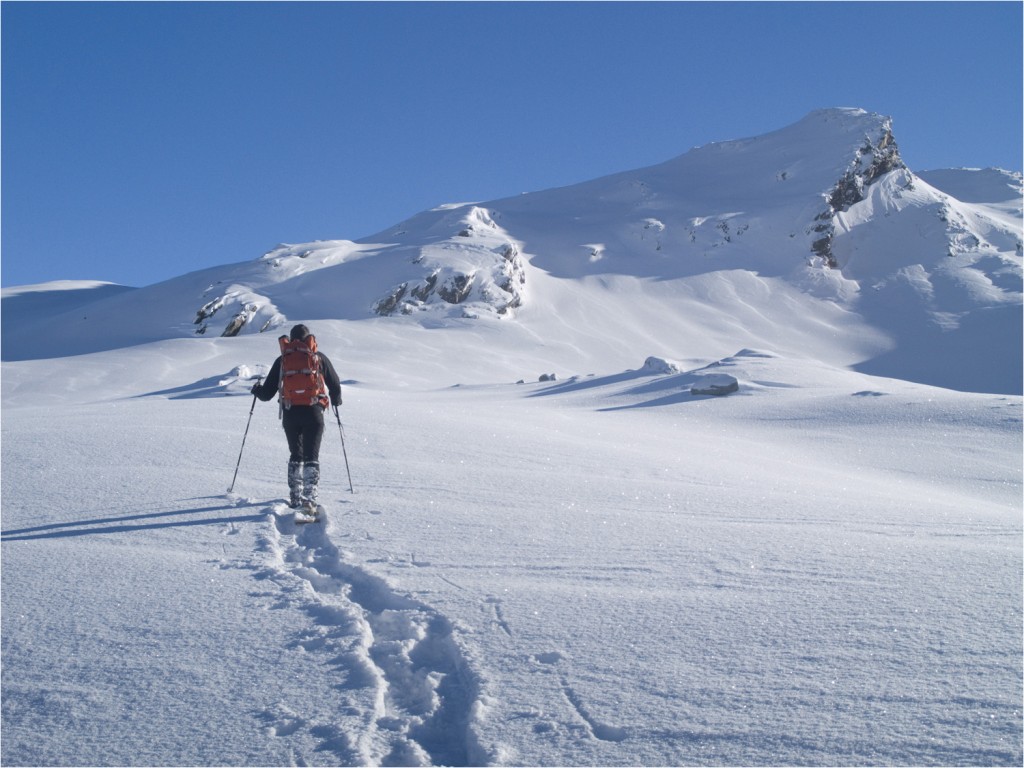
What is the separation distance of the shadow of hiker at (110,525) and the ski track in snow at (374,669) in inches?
42.4

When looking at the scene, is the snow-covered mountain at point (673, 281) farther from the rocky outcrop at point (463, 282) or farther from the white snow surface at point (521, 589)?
the white snow surface at point (521, 589)

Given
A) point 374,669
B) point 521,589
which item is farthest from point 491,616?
point 374,669

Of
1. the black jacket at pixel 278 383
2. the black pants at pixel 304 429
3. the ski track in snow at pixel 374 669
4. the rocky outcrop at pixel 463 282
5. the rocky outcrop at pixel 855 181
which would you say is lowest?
the ski track in snow at pixel 374 669

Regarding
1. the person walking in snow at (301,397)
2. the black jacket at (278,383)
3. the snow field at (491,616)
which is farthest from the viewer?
the black jacket at (278,383)

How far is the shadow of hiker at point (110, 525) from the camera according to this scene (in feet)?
18.5

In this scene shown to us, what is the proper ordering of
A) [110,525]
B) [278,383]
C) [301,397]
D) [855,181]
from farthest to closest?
[855,181] → [278,383] → [301,397] → [110,525]

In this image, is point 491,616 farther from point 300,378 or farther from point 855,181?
point 855,181

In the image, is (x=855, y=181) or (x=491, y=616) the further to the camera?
(x=855, y=181)

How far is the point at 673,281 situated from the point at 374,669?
63178 millimetres

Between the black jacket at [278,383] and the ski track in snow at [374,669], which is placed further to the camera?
the black jacket at [278,383]

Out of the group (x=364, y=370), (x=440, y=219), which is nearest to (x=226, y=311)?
(x=364, y=370)

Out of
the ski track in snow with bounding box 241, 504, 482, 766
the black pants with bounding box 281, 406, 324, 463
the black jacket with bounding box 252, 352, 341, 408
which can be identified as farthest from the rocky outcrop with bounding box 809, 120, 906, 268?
the ski track in snow with bounding box 241, 504, 482, 766

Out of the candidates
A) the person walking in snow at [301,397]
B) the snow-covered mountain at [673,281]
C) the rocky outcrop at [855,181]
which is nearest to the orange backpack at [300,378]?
the person walking in snow at [301,397]

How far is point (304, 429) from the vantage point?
6.98m
